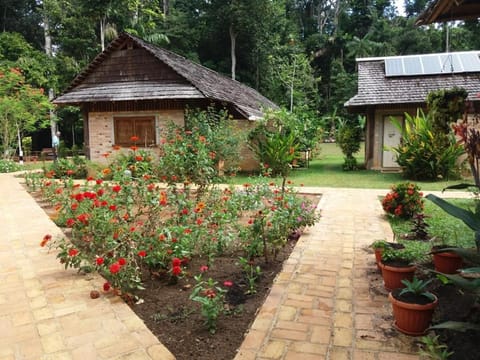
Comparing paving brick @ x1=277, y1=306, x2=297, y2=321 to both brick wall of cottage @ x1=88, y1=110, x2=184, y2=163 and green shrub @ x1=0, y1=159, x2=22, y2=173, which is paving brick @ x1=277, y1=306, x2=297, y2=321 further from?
green shrub @ x1=0, y1=159, x2=22, y2=173

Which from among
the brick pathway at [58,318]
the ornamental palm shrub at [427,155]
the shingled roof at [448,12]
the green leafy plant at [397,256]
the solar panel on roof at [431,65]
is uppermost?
the solar panel on roof at [431,65]

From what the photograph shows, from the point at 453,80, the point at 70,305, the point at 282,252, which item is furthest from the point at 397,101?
the point at 70,305

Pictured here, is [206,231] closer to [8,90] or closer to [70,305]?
[70,305]

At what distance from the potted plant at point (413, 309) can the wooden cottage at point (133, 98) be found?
10707 millimetres

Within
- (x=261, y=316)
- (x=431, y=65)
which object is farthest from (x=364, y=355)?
(x=431, y=65)

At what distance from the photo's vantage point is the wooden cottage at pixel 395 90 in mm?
13109

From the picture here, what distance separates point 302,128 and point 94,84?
8.25 m

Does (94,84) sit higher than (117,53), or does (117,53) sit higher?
(117,53)

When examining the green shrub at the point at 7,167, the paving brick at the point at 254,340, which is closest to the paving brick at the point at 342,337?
the paving brick at the point at 254,340

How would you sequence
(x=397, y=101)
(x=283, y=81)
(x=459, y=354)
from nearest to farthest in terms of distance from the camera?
(x=459, y=354) < (x=397, y=101) < (x=283, y=81)

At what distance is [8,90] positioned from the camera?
17000mm

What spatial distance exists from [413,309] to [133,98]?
12.0m

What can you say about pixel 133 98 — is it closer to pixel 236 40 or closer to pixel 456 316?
pixel 456 316

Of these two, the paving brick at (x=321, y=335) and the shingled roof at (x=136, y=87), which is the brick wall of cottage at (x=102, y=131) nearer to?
the shingled roof at (x=136, y=87)
